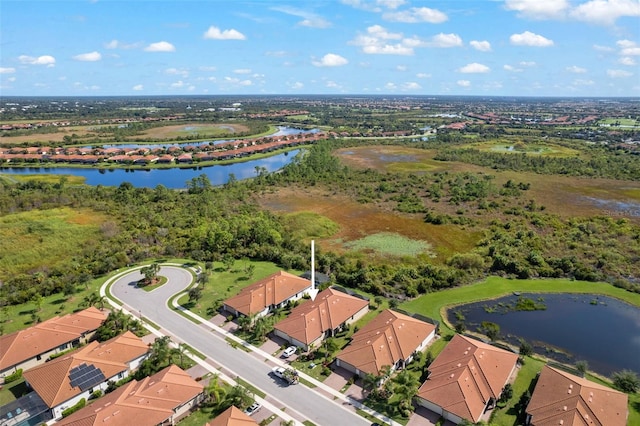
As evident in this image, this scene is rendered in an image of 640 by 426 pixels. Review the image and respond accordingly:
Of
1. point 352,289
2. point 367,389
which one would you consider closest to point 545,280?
point 352,289

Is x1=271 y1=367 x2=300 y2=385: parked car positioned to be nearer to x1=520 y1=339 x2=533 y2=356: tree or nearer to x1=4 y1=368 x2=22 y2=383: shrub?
x1=520 y1=339 x2=533 y2=356: tree

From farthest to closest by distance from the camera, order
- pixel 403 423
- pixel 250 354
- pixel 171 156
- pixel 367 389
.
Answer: pixel 171 156 < pixel 250 354 < pixel 367 389 < pixel 403 423

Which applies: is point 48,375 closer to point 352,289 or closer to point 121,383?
point 121,383

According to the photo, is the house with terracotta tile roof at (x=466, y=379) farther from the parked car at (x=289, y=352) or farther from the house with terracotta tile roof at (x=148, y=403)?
the house with terracotta tile roof at (x=148, y=403)

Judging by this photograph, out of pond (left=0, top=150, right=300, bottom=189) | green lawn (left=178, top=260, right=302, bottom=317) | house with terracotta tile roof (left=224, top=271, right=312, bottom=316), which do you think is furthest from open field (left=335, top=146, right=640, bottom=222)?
house with terracotta tile roof (left=224, top=271, right=312, bottom=316)

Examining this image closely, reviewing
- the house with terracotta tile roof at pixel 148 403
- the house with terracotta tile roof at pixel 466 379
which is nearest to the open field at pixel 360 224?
the house with terracotta tile roof at pixel 466 379

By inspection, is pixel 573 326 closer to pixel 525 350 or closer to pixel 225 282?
pixel 525 350

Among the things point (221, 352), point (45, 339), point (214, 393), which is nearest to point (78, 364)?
point (45, 339)
